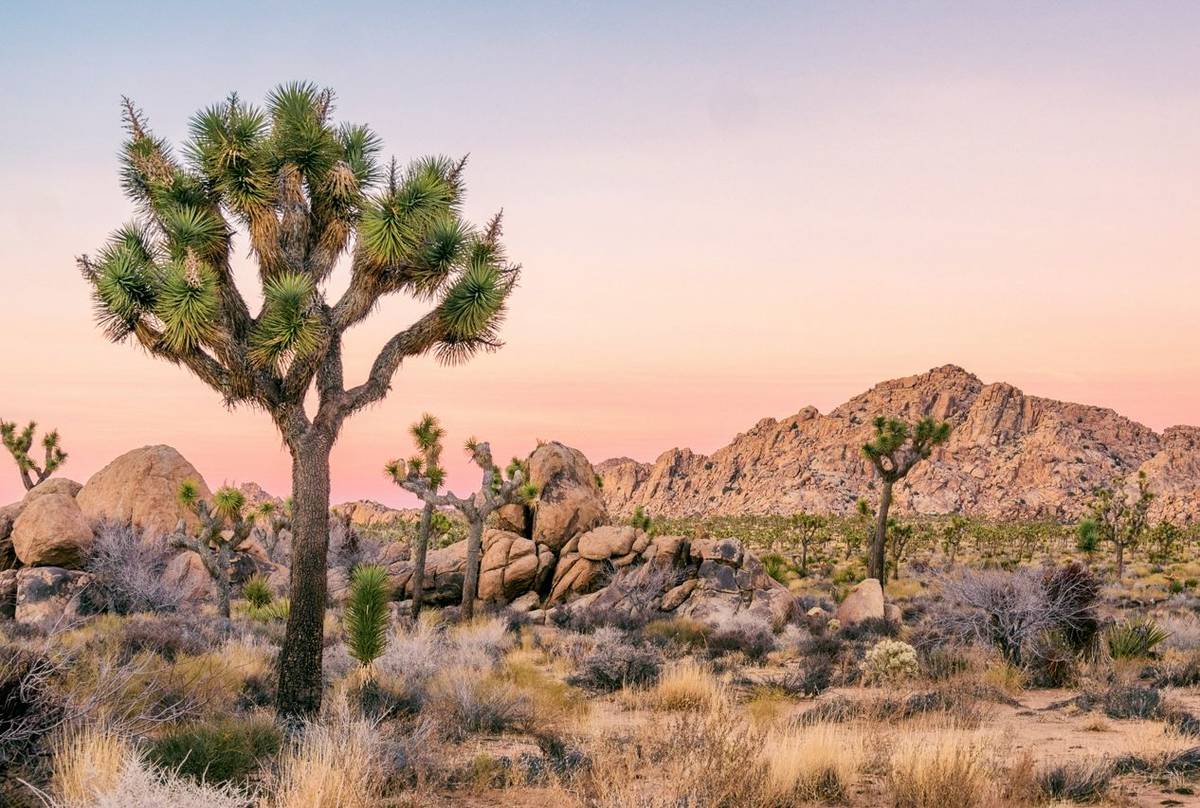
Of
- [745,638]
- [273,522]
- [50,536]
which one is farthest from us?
[273,522]

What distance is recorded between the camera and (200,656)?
41.2 feet

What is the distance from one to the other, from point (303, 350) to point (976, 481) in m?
130

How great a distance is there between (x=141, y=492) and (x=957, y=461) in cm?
12687

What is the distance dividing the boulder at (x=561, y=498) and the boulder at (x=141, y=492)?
33.5 ft

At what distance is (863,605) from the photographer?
20.7 metres

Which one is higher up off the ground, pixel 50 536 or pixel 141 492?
pixel 141 492

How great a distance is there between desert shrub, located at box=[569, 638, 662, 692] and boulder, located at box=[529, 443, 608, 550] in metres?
12.7

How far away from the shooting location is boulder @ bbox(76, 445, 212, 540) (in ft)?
85.6

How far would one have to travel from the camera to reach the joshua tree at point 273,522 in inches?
1032

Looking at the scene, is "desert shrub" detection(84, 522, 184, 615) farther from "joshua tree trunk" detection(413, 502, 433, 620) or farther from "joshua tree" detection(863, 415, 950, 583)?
"joshua tree" detection(863, 415, 950, 583)

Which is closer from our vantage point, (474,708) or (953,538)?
(474,708)

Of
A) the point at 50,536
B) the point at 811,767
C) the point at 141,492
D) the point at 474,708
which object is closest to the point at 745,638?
the point at 474,708

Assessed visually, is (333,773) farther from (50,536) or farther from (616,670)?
(50,536)

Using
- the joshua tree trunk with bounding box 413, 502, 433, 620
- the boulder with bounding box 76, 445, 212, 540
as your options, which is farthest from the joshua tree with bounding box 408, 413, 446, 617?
the boulder with bounding box 76, 445, 212, 540
